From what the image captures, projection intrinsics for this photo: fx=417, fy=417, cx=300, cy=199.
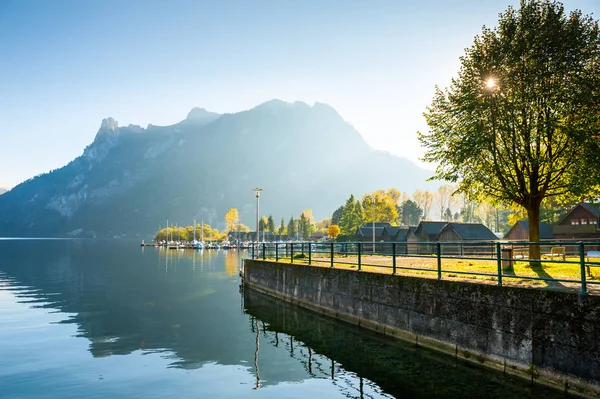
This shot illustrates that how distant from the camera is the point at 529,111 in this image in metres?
24.3

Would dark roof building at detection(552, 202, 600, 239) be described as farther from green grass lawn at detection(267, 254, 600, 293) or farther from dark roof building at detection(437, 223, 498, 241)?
green grass lawn at detection(267, 254, 600, 293)

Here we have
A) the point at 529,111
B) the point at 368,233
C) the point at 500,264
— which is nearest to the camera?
the point at 500,264

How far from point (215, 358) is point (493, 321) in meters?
10.9

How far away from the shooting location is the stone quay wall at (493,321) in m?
11.3

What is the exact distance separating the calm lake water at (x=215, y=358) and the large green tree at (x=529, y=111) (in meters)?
12.0

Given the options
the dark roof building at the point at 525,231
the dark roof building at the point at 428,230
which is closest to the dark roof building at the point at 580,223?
the dark roof building at the point at 525,231

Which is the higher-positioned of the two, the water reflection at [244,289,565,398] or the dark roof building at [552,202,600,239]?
the dark roof building at [552,202,600,239]

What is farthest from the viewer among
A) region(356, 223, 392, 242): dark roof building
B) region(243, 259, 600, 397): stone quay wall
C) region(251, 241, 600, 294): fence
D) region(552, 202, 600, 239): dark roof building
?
region(356, 223, 392, 242): dark roof building

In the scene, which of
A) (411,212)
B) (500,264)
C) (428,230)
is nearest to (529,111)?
(500,264)

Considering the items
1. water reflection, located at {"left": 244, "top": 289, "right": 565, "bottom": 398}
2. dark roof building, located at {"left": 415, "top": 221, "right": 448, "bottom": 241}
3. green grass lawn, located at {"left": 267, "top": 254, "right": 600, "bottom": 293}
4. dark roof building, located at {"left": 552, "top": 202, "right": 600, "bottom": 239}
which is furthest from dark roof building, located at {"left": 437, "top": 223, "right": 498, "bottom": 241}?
water reflection, located at {"left": 244, "top": 289, "right": 565, "bottom": 398}

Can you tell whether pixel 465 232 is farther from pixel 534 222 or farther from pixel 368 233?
pixel 534 222

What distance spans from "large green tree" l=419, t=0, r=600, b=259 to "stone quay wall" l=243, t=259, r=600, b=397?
9.34m

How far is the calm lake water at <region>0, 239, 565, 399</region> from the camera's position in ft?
43.3

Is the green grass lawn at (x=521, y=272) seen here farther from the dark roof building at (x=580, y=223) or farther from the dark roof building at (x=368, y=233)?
the dark roof building at (x=368, y=233)
